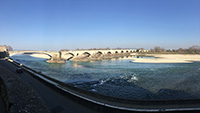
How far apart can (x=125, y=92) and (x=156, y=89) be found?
429 cm

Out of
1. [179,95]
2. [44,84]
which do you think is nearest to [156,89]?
[179,95]

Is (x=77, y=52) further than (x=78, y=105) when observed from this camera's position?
Yes

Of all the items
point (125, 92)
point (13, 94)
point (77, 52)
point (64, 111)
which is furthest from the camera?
point (77, 52)

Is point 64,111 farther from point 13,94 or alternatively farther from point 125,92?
point 125,92

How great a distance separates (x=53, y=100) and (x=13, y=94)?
10.4ft

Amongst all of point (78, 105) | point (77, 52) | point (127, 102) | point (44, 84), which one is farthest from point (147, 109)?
point (77, 52)

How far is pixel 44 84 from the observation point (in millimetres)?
13508

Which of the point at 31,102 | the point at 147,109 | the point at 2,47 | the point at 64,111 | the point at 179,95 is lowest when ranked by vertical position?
the point at 179,95

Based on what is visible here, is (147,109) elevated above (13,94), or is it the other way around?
(13,94)

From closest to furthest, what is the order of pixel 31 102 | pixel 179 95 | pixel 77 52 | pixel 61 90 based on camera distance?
pixel 31 102
pixel 61 90
pixel 179 95
pixel 77 52

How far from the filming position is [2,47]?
222 feet

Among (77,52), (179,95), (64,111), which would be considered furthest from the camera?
(77,52)

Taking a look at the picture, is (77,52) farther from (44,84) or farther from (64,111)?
(64,111)

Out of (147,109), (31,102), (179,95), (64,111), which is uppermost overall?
(31,102)
